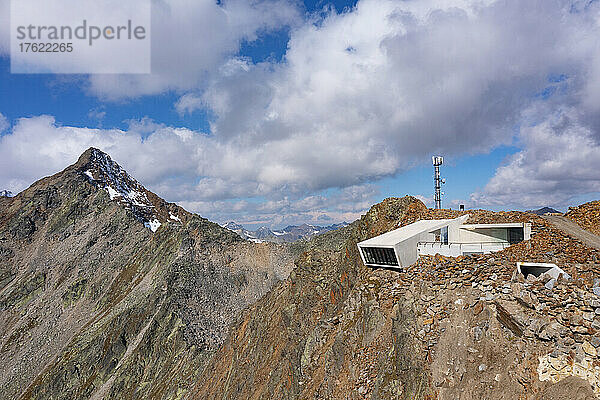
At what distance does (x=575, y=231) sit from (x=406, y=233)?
11.8m

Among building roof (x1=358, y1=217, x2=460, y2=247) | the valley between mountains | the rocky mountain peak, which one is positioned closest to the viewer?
the valley between mountains

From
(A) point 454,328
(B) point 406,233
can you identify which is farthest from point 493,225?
(A) point 454,328

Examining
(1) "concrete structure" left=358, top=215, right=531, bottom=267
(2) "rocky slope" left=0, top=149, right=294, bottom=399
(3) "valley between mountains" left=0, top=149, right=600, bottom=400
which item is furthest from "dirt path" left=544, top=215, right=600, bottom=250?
(2) "rocky slope" left=0, top=149, right=294, bottom=399

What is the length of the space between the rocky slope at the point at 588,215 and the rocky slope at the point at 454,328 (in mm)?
6599

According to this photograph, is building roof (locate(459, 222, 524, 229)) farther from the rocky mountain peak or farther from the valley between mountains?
the rocky mountain peak

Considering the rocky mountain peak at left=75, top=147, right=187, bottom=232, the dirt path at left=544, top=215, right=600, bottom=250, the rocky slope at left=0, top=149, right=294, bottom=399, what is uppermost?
the rocky mountain peak at left=75, top=147, right=187, bottom=232

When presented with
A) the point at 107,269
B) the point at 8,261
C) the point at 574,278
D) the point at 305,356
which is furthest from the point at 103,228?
the point at 574,278

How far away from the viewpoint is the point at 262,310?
2032 inches

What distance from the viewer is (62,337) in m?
77.5

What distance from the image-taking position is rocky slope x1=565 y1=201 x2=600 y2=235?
1138 inches

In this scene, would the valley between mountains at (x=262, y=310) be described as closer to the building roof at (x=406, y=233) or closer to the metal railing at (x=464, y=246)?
the metal railing at (x=464, y=246)

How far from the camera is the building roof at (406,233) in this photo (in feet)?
83.9

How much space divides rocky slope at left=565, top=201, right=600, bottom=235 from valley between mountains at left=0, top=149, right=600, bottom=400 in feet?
0.51

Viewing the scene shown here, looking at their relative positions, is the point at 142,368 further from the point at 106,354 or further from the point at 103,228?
the point at 103,228
